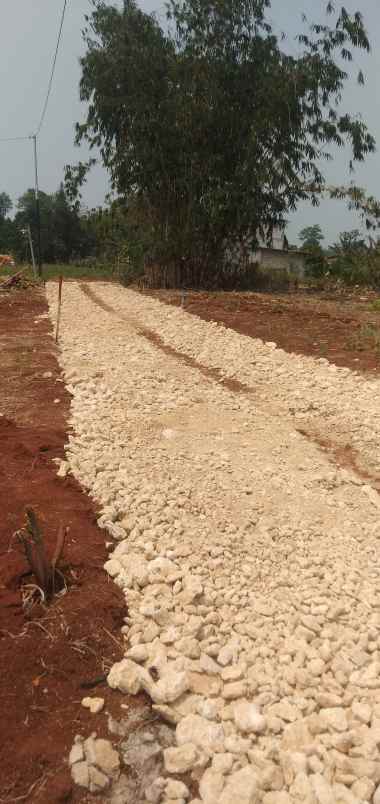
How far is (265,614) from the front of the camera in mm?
2637

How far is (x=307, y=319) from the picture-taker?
10.5 meters

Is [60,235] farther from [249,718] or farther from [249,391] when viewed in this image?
[249,718]

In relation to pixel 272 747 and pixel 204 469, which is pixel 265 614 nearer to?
pixel 272 747

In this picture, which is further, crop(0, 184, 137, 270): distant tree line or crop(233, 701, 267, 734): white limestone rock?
crop(0, 184, 137, 270): distant tree line

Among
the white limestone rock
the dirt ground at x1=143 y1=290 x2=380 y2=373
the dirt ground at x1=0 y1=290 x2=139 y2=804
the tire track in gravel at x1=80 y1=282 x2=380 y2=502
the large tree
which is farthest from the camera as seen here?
the large tree

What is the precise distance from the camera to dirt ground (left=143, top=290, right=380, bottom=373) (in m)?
7.82

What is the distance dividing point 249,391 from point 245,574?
343 centimetres

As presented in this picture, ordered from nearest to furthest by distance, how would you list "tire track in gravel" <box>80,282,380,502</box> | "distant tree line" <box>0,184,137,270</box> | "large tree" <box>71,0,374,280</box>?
"tire track in gravel" <box>80,282,380,502</box>
"large tree" <box>71,0,374,280</box>
"distant tree line" <box>0,184,137,270</box>

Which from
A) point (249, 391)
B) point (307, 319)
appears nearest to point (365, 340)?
point (307, 319)

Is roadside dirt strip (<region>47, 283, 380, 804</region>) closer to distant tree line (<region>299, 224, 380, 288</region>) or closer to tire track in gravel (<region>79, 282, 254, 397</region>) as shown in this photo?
tire track in gravel (<region>79, 282, 254, 397</region>)

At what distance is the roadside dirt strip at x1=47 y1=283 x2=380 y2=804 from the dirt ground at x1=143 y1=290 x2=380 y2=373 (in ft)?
6.19

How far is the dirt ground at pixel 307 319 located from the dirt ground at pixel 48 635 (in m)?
4.35

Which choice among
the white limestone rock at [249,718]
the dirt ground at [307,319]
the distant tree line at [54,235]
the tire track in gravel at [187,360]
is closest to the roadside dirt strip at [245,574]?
the white limestone rock at [249,718]

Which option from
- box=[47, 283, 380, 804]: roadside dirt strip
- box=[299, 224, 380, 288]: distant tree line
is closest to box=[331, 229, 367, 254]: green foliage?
box=[299, 224, 380, 288]: distant tree line
